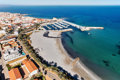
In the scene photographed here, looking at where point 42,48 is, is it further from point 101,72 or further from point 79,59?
point 101,72

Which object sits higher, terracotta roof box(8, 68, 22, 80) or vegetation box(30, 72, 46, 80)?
terracotta roof box(8, 68, 22, 80)

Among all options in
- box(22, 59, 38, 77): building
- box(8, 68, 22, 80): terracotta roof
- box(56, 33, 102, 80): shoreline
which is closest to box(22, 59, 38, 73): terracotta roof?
box(22, 59, 38, 77): building

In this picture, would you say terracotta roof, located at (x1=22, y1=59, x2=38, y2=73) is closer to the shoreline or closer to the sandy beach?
the sandy beach

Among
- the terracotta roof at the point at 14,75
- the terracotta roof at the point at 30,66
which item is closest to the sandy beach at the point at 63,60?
the terracotta roof at the point at 30,66

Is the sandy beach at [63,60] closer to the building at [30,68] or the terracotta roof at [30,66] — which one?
the terracotta roof at [30,66]

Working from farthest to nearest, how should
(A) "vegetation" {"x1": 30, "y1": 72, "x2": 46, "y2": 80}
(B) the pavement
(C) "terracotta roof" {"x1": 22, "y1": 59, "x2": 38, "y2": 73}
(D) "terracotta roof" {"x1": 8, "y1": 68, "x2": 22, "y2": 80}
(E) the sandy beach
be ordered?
1. (E) the sandy beach
2. (C) "terracotta roof" {"x1": 22, "y1": 59, "x2": 38, "y2": 73}
3. (B) the pavement
4. (A) "vegetation" {"x1": 30, "y1": 72, "x2": 46, "y2": 80}
5. (D) "terracotta roof" {"x1": 8, "y1": 68, "x2": 22, "y2": 80}

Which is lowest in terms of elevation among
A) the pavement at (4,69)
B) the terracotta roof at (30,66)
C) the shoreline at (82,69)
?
the pavement at (4,69)

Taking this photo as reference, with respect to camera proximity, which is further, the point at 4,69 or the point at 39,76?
the point at 4,69

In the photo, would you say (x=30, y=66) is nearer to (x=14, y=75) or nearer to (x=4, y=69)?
(x=14, y=75)

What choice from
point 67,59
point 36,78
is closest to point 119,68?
point 67,59

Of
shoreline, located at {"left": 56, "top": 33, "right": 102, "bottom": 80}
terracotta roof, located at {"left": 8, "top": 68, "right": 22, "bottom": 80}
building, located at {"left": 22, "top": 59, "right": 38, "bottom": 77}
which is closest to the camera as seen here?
terracotta roof, located at {"left": 8, "top": 68, "right": 22, "bottom": 80}

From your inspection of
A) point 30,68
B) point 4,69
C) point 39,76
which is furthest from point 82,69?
point 4,69
